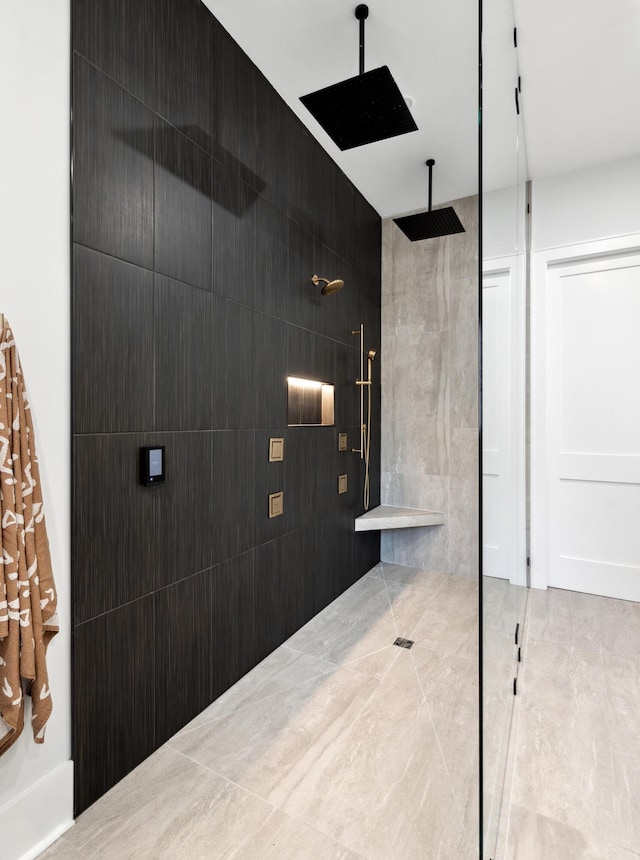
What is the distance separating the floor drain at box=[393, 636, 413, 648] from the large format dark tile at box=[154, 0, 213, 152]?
2443 mm

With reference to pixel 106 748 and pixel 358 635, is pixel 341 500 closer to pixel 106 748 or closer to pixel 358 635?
pixel 358 635

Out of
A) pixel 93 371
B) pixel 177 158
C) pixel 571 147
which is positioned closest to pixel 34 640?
pixel 93 371

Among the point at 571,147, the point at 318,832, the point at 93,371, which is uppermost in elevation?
the point at 571,147

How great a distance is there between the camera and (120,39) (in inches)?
55.6

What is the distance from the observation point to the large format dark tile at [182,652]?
1585 mm

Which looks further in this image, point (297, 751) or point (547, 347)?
point (547, 347)

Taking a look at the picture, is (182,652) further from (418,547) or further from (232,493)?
(418,547)

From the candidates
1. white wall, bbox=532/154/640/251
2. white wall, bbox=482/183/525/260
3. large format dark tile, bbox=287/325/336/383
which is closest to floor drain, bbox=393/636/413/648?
large format dark tile, bbox=287/325/336/383

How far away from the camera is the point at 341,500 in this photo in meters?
2.98

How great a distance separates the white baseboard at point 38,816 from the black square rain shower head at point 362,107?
237 cm

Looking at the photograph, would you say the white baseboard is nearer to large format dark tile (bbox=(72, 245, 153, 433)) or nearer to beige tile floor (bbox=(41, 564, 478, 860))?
beige tile floor (bbox=(41, 564, 478, 860))

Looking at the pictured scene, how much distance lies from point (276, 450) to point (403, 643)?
1.20m

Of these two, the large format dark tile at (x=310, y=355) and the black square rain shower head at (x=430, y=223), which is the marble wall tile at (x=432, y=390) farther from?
the large format dark tile at (x=310, y=355)

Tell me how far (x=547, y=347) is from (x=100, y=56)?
2915 mm
